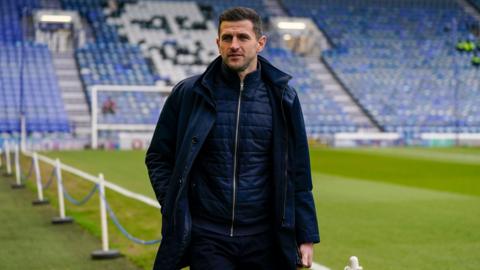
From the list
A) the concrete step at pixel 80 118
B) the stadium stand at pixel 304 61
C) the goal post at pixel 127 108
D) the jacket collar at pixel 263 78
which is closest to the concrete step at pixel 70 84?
the stadium stand at pixel 304 61

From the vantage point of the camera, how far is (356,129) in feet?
132

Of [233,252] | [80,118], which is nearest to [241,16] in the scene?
[233,252]

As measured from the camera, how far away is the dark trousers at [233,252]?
385cm

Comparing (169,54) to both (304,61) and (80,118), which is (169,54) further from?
(80,118)

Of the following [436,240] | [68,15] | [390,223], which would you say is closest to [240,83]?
[436,240]

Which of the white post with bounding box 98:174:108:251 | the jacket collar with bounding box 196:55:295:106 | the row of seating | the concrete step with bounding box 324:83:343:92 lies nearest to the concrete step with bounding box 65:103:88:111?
the row of seating

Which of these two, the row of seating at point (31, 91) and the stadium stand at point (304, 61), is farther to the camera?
the stadium stand at point (304, 61)

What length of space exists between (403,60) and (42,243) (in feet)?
128

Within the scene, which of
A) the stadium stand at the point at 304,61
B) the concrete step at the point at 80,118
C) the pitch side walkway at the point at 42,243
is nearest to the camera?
the pitch side walkway at the point at 42,243

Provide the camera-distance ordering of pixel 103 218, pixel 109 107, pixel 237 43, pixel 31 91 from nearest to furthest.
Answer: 1. pixel 237 43
2. pixel 103 218
3. pixel 109 107
4. pixel 31 91

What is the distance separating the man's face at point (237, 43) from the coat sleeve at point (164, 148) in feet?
1.03

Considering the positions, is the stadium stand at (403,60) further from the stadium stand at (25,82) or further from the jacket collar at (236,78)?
the jacket collar at (236,78)

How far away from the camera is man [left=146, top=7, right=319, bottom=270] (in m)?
3.81

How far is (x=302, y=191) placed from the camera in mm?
3908
